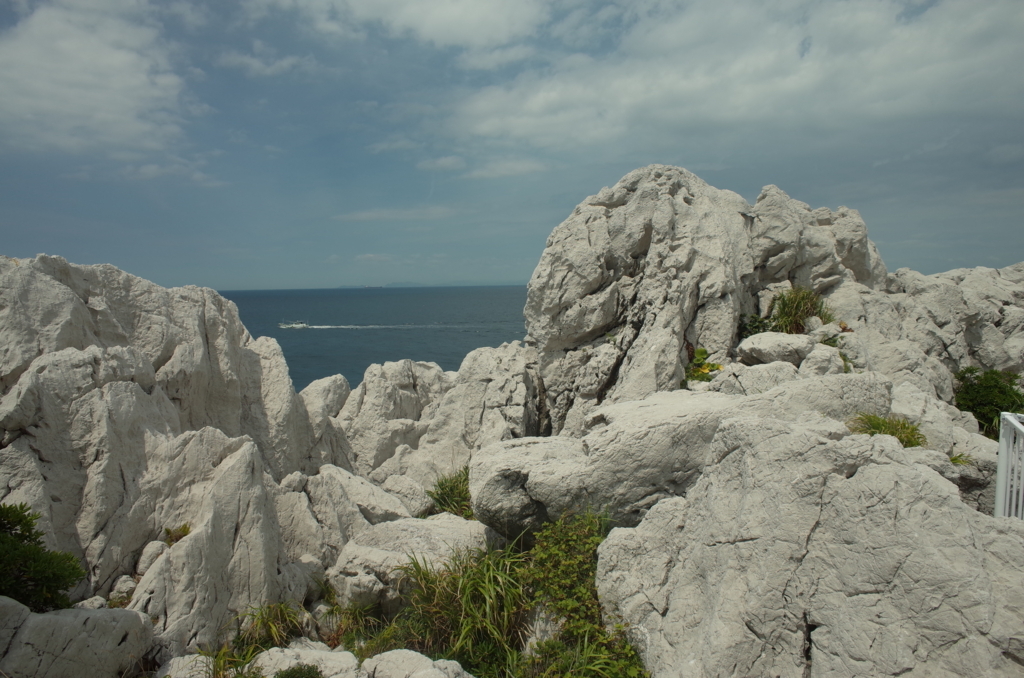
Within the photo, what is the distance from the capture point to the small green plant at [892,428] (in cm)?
917

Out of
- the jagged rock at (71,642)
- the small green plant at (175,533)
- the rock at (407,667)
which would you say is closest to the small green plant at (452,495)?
the rock at (407,667)

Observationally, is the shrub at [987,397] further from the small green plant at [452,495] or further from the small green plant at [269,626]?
the small green plant at [269,626]

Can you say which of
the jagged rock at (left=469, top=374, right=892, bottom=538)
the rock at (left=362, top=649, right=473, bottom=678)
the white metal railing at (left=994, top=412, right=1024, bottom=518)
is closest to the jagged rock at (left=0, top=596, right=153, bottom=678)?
the rock at (left=362, top=649, right=473, bottom=678)

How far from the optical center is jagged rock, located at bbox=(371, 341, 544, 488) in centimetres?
1501

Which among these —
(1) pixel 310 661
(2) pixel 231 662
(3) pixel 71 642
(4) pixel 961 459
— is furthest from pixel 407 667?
(4) pixel 961 459

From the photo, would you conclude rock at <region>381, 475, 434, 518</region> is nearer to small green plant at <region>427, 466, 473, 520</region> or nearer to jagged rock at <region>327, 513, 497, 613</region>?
small green plant at <region>427, 466, 473, 520</region>

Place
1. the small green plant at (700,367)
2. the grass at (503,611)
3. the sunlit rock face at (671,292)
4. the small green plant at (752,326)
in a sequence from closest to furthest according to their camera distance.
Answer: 1. the grass at (503,611)
2. the small green plant at (700,367)
3. the sunlit rock face at (671,292)
4. the small green plant at (752,326)

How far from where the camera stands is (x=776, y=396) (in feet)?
33.1

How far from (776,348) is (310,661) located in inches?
433

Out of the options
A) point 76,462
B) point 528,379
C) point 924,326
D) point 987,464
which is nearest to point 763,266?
point 924,326

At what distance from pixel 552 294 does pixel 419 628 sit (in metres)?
8.54

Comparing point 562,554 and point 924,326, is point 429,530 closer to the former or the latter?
point 562,554

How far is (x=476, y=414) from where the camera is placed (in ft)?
52.4

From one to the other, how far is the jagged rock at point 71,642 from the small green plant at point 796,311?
14.8 meters
